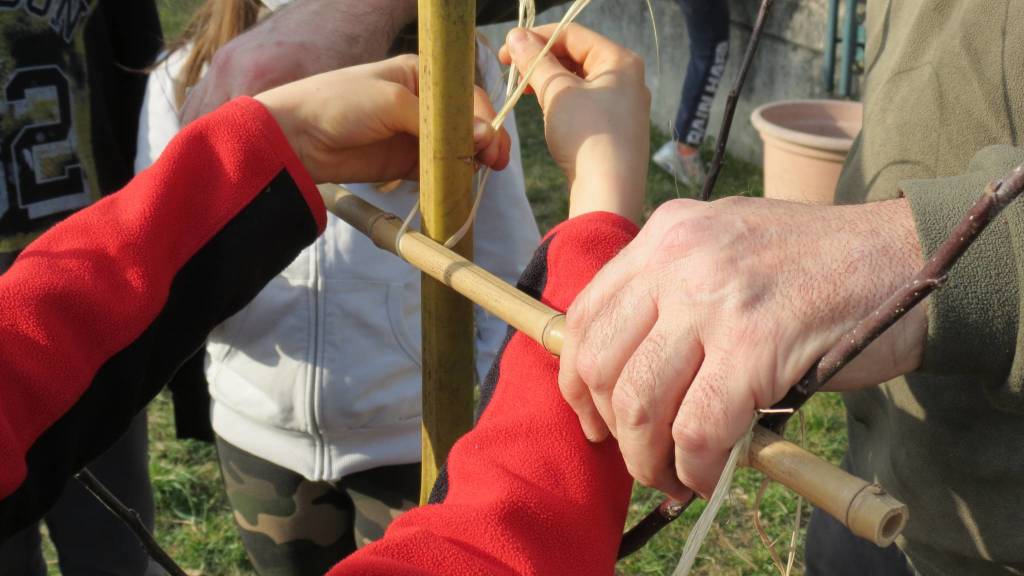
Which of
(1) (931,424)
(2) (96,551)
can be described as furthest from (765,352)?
(2) (96,551)

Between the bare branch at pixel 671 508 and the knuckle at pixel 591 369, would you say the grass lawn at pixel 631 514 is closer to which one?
the bare branch at pixel 671 508

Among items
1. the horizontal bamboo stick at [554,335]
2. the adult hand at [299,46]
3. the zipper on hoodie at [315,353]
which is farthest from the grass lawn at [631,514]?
the horizontal bamboo stick at [554,335]

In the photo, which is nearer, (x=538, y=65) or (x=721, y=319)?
(x=721, y=319)

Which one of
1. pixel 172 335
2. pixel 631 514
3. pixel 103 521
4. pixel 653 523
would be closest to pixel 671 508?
pixel 653 523

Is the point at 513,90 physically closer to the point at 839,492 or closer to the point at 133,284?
the point at 133,284

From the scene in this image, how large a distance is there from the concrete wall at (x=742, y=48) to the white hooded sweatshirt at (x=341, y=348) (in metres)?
2.32

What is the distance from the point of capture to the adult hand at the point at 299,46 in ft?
4.25

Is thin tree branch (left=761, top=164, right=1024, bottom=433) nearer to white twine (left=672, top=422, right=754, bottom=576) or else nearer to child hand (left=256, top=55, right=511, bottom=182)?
white twine (left=672, top=422, right=754, bottom=576)

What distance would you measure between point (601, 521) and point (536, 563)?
95 millimetres

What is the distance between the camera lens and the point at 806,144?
A: 135 inches

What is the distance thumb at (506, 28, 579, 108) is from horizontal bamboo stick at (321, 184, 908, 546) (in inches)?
8.5

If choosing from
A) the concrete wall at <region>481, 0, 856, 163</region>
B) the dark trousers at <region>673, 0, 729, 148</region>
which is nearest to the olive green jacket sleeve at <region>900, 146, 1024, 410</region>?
the concrete wall at <region>481, 0, 856, 163</region>

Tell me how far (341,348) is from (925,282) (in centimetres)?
121

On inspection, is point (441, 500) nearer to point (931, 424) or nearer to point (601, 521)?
point (601, 521)
